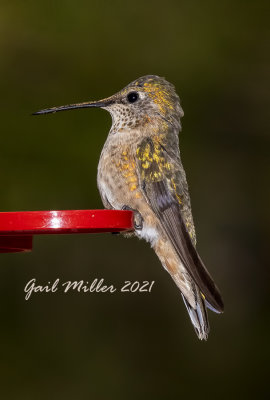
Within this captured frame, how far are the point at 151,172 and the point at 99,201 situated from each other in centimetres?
232

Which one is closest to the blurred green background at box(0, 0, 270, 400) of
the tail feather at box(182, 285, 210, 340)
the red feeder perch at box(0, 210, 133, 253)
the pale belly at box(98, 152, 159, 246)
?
the pale belly at box(98, 152, 159, 246)

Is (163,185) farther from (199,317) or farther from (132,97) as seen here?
(199,317)

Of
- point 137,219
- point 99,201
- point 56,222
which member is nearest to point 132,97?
point 137,219

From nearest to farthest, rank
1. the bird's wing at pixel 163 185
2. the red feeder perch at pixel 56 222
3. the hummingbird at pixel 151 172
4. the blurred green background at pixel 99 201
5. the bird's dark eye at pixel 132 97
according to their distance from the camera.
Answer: the red feeder perch at pixel 56 222
the bird's wing at pixel 163 185
the hummingbird at pixel 151 172
the bird's dark eye at pixel 132 97
the blurred green background at pixel 99 201

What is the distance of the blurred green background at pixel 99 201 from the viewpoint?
6039mm

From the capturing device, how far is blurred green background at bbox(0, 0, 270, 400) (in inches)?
238

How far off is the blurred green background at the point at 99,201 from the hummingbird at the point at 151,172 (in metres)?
1.87

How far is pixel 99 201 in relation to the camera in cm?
614

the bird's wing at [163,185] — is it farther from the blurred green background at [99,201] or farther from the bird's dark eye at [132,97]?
the blurred green background at [99,201]

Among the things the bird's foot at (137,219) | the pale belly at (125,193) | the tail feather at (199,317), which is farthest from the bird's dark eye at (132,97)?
the tail feather at (199,317)

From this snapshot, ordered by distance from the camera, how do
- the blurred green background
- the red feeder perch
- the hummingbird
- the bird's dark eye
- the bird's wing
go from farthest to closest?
the blurred green background
the bird's dark eye
the hummingbird
the bird's wing
the red feeder perch

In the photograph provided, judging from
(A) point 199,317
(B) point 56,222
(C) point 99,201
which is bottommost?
(C) point 99,201

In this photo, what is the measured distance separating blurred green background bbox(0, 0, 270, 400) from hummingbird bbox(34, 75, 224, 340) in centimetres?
187

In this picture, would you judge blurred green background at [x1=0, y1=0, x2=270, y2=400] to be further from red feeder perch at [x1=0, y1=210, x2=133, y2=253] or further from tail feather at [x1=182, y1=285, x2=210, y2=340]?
red feeder perch at [x1=0, y1=210, x2=133, y2=253]
